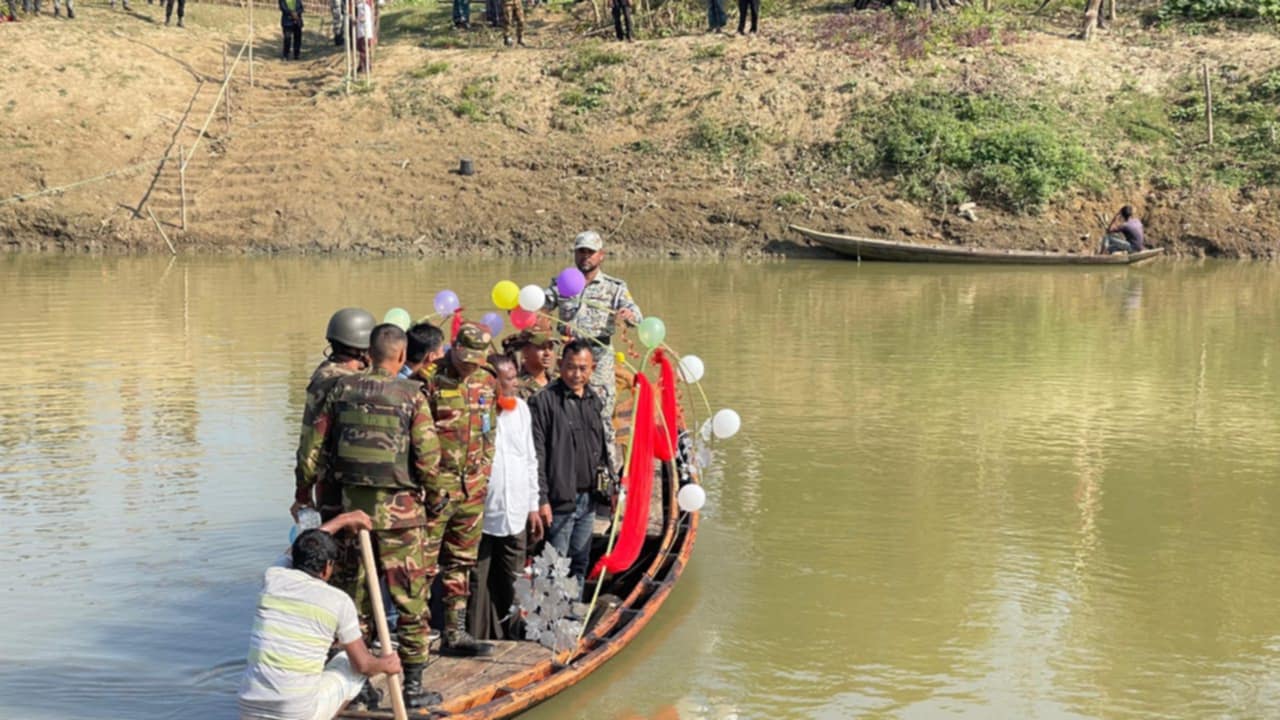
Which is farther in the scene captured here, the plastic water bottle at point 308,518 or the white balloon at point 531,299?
the white balloon at point 531,299

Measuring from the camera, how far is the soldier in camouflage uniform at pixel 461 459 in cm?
661

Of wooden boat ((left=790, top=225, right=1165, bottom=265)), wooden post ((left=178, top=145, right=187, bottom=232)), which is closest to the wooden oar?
wooden boat ((left=790, top=225, right=1165, bottom=265))

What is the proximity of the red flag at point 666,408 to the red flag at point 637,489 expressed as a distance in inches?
15.4

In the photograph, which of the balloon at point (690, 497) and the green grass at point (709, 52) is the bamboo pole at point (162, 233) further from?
the balloon at point (690, 497)

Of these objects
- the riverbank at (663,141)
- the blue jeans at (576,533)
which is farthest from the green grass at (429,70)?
the blue jeans at (576,533)

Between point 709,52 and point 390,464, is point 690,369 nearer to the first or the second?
point 390,464

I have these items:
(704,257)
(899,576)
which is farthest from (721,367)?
(704,257)

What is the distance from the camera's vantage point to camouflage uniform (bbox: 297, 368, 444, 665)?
241 inches

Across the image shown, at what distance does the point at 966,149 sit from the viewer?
29.4 meters

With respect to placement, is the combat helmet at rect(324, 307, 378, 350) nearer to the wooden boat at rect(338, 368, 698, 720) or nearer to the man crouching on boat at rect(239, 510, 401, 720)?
the man crouching on boat at rect(239, 510, 401, 720)

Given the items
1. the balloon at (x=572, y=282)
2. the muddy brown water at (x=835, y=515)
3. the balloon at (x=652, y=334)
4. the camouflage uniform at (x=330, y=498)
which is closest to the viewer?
the camouflage uniform at (x=330, y=498)

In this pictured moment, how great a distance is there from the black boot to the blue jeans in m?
1.43

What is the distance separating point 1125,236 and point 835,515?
18.2m

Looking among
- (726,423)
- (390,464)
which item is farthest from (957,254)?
(390,464)
